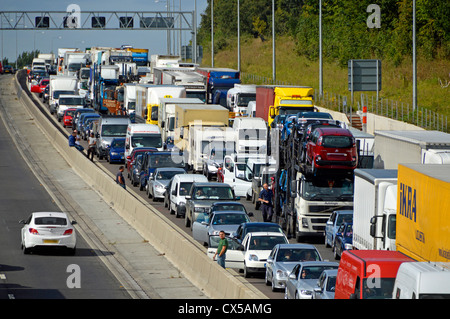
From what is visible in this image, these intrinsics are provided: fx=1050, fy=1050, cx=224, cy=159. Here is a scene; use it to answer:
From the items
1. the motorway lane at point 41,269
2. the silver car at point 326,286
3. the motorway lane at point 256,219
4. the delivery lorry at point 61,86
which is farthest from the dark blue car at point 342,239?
the delivery lorry at point 61,86

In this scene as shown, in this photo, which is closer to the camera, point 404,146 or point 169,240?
point 169,240

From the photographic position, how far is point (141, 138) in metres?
50.2

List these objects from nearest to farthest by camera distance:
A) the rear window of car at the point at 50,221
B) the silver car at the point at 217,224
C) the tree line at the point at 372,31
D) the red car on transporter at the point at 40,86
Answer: the silver car at the point at 217,224 < the rear window of car at the point at 50,221 < the tree line at the point at 372,31 < the red car on transporter at the point at 40,86

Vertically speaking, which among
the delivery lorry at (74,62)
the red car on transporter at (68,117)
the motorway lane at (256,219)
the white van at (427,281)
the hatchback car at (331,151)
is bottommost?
the motorway lane at (256,219)

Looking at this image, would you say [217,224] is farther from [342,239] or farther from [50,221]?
[50,221]

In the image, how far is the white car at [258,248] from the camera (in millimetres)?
26469

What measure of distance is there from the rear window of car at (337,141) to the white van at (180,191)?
21.8 ft

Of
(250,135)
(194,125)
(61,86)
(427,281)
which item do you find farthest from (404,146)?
(61,86)

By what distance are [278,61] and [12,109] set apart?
26.7m

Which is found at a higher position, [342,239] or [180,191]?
[180,191]

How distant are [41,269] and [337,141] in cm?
1000

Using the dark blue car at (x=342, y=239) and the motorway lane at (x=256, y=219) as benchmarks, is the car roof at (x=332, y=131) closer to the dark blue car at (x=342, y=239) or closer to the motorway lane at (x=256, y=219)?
the motorway lane at (x=256, y=219)

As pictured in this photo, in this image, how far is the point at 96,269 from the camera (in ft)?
92.5

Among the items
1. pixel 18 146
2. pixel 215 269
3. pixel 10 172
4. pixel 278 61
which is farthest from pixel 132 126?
pixel 278 61
